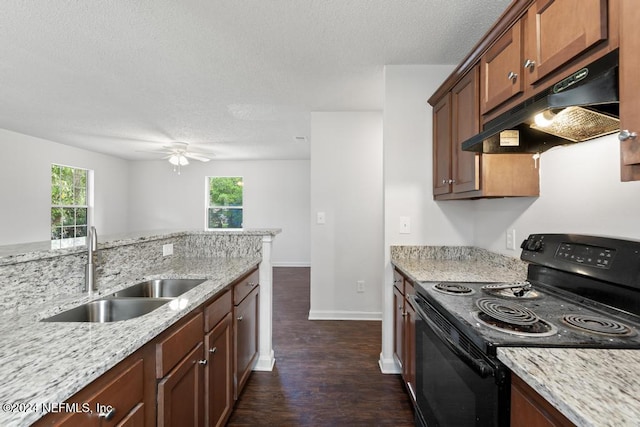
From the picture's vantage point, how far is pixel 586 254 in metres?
1.14

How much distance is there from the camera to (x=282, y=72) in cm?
236

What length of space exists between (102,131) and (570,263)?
5555 millimetres

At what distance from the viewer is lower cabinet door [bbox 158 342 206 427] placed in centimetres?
94

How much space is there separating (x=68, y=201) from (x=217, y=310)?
18.9ft

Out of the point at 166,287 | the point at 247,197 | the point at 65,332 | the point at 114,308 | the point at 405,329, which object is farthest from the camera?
the point at 247,197

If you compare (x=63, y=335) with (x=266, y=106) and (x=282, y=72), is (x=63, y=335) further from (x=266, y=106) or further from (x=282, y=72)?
(x=266, y=106)

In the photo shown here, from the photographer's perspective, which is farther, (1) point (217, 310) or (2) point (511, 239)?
(2) point (511, 239)

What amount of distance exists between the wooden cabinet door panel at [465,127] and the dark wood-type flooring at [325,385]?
1472 millimetres

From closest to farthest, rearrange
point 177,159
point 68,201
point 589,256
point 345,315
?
point 589,256
point 345,315
point 177,159
point 68,201

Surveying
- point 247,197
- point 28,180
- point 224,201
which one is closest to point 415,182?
point 247,197

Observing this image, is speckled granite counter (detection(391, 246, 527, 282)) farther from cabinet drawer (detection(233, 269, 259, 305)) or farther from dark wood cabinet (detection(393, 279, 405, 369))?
cabinet drawer (detection(233, 269, 259, 305))

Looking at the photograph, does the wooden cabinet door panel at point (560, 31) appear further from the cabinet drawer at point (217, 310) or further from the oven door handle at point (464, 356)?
the cabinet drawer at point (217, 310)

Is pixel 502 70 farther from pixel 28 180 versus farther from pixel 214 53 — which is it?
pixel 28 180

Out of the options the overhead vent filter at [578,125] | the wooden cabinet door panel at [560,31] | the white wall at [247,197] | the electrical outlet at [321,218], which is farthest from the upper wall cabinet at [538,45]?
the white wall at [247,197]
